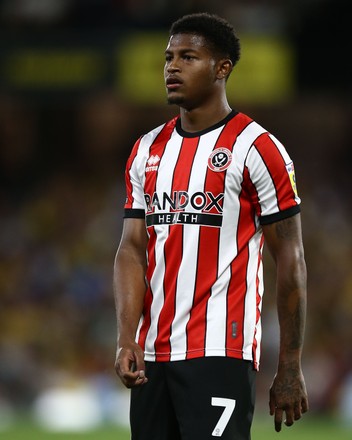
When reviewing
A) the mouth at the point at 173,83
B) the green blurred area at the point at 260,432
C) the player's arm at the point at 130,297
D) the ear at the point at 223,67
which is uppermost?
the ear at the point at 223,67

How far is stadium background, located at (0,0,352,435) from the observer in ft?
38.3

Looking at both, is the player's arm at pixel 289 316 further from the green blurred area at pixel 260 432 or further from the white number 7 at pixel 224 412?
the green blurred area at pixel 260 432

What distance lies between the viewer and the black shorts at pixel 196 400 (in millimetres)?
3533

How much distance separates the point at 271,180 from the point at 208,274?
1.23 ft

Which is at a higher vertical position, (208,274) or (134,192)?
(134,192)

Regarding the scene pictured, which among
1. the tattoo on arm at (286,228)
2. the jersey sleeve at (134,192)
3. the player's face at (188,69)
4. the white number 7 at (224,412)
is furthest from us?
the jersey sleeve at (134,192)

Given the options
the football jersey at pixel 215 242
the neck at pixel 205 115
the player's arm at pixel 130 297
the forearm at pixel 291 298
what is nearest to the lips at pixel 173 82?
the neck at pixel 205 115

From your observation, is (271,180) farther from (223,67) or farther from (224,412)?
(224,412)

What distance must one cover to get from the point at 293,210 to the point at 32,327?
30.9 feet

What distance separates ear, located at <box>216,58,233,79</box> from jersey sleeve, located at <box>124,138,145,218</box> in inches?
15.6

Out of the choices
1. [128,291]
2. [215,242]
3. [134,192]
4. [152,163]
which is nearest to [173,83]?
[152,163]

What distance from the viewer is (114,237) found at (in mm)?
13680

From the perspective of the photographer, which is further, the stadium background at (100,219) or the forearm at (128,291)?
the stadium background at (100,219)

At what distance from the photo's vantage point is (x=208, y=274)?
362 cm
